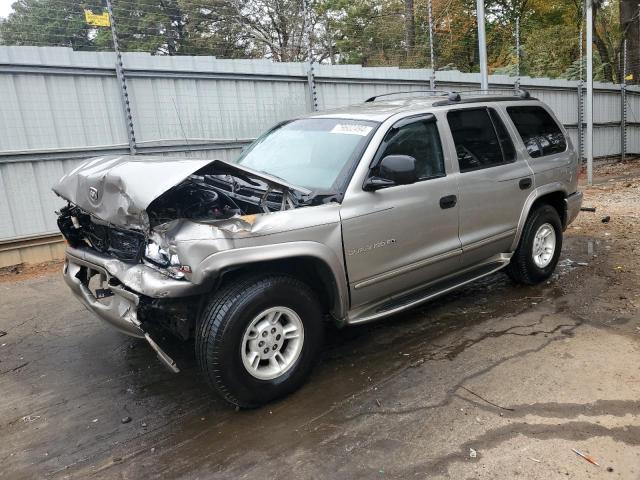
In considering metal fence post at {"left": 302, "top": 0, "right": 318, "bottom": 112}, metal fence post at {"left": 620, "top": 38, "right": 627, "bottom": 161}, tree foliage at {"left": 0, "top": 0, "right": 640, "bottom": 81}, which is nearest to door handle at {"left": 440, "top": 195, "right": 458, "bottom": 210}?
metal fence post at {"left": 302, "top": 0, "right": 318, "bottom": 112}

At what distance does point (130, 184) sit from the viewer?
2992mm

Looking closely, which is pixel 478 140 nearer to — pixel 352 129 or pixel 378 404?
pixel 352 129

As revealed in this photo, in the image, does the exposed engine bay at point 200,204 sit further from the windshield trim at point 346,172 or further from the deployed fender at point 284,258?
the deployed fender at point 284,258

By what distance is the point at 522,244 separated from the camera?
5043mm

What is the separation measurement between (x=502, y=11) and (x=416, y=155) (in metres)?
25.7

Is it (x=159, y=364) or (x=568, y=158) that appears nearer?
(x=159, y=364)

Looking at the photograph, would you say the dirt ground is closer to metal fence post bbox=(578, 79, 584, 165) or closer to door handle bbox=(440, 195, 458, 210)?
door handle bbox=(440, 195, 458, 210)

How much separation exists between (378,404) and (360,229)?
1161 mm

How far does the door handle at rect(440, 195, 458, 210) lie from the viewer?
4066 millimetres

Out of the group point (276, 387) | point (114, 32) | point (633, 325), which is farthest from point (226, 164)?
point (114, 32)

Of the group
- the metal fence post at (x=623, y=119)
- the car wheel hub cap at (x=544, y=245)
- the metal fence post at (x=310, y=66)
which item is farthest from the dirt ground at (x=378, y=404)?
the metal fence post at (x=623, y=119)

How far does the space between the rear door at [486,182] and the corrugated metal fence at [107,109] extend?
477cm

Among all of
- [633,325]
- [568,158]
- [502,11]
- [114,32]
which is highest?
[502,11]

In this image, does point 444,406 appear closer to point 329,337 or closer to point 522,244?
point 329,337
